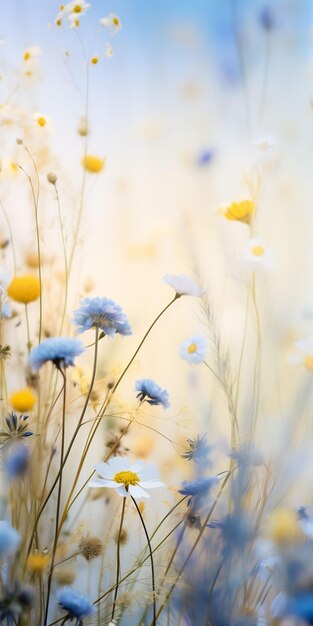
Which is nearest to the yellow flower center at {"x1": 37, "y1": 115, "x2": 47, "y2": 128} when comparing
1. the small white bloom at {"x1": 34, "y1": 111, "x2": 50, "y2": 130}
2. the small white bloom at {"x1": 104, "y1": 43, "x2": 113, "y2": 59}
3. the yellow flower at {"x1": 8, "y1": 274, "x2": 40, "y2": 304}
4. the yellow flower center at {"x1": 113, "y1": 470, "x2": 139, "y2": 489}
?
the small white bloom at {"x1": 34, "y1": 111, "x2": 50, "y2": 130}

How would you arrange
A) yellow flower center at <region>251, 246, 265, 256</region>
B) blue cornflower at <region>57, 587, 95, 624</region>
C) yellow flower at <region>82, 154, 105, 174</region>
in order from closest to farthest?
blue cornflower at <region>57, 587, 95, 624</region>, yellow flower center at <region>251, 246, 265, 256</region>, yellow flower at <region>82, 154, 105, 174</region>

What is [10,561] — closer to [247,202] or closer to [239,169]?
[247,202]

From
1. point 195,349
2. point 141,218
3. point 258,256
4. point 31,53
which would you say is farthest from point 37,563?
point 31,53

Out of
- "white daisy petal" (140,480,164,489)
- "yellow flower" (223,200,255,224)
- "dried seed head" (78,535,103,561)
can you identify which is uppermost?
"yellow flower" (223,200,255,224)

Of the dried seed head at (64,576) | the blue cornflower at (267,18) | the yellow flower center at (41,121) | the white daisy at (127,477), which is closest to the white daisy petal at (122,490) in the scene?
the white daisy at (127,477)

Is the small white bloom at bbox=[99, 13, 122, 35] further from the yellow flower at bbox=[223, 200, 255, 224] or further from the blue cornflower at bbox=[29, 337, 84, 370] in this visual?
the blue cornflower at bbox=[29, 337, 84, 370]

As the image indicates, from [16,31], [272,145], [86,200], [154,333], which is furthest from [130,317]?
[16,31]

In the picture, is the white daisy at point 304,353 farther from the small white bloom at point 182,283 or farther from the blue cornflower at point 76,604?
the blue cornflower at point 76,604
